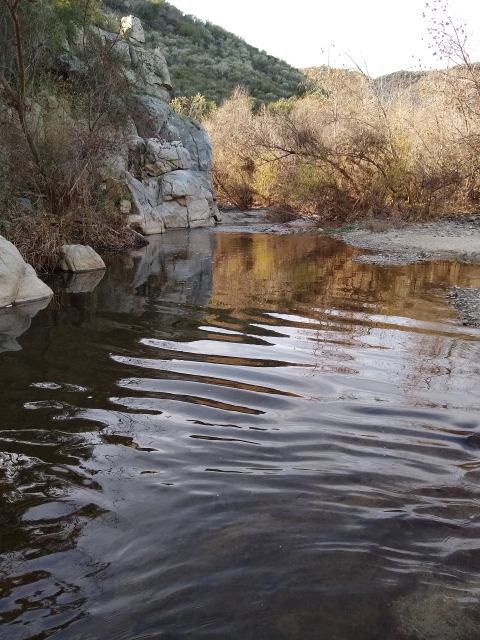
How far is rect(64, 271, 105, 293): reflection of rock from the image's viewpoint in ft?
35.9

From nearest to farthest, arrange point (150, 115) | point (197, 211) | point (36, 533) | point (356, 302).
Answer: point (36, 533) → point (356, 302) → point (150, 115) → point (197, 211)

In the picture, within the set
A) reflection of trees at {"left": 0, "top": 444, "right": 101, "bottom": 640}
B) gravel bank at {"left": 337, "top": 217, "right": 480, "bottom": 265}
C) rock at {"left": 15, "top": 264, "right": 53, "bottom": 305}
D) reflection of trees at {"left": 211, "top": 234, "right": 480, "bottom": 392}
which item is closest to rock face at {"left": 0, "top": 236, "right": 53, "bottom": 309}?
rock at {"left": 15, "top": 264, "right": 53, "bottom": 305}

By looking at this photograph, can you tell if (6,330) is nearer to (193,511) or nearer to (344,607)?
(193,511)

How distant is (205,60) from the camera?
186 ft

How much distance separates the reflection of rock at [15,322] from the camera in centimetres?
690

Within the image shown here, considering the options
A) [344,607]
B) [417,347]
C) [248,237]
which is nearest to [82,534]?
[344,607]

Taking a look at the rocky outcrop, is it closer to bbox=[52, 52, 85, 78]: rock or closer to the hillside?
bbox=[52, 52, 85, 78]: rock

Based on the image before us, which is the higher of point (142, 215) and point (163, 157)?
point (163, 157)

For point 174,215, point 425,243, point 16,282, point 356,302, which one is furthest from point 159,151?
point 356,302

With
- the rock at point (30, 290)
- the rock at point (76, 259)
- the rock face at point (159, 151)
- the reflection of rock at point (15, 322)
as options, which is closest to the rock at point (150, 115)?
the rock face at point (159, 151)

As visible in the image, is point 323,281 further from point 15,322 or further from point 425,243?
point 425,243

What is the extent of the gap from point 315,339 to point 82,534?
4387 mm

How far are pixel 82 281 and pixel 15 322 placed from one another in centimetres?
386

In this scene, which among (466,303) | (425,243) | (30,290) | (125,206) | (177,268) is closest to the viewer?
(466,303)
